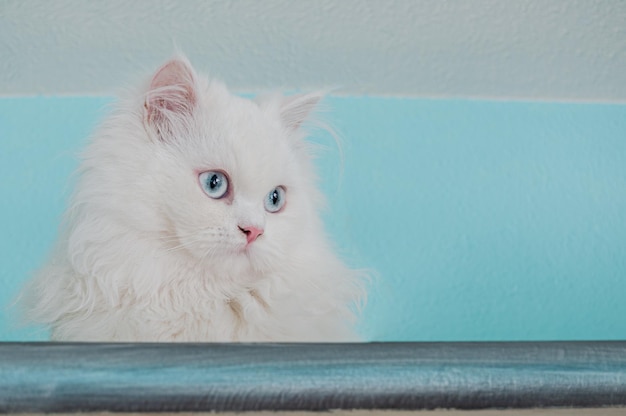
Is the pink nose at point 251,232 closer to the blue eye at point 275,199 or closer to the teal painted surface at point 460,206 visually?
the blue eye at point 275,199

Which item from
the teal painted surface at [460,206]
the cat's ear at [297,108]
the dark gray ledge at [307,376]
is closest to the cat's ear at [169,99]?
the cat's ear at [297,108]

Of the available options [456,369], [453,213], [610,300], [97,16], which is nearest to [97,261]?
[456,369]

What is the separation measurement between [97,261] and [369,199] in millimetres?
1468

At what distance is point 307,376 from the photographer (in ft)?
2.16

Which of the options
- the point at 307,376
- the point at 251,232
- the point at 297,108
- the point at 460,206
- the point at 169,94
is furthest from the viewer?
the point at 460,206

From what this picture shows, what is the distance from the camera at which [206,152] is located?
1.20 metres

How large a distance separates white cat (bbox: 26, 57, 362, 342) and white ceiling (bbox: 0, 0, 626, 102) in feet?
3.41

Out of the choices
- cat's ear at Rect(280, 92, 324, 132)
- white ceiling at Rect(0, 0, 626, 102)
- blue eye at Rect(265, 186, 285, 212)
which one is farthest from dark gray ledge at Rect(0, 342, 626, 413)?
white ceiling at Rect(0, 0, 626, 102)

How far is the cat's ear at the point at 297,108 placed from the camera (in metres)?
1.42

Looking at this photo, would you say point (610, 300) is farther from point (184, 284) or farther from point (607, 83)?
point (184, 284)

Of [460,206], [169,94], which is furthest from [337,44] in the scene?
[169,94]

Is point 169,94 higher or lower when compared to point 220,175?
higher

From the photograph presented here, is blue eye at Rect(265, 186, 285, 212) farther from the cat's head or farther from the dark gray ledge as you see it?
the dark gray ledge

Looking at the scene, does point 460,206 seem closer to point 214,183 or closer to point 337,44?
point 337,44
